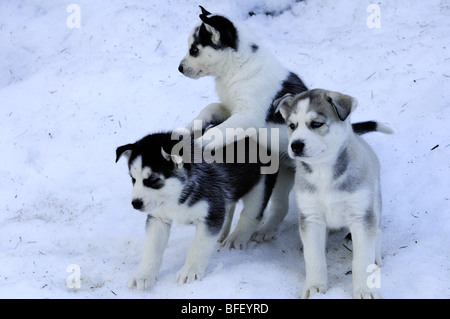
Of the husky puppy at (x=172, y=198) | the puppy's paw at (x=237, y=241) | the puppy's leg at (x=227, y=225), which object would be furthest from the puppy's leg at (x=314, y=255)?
the puppy's leg at (x=227, y=225)

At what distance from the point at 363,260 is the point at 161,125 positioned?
12.5ft

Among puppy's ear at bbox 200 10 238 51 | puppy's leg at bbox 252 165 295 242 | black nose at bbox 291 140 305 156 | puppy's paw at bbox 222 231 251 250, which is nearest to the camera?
black nose at bbox 291 140 305 156

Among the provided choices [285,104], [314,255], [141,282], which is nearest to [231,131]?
[285,104]

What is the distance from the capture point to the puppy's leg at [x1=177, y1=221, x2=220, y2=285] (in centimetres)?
519

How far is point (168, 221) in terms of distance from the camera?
5.40 metres

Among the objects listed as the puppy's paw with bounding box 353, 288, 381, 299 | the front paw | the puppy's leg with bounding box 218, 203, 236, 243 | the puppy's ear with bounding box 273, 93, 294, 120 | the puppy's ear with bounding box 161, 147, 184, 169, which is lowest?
the puppy's leg with bounding box 218, 203, 236, 243

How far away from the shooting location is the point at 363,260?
470 cm

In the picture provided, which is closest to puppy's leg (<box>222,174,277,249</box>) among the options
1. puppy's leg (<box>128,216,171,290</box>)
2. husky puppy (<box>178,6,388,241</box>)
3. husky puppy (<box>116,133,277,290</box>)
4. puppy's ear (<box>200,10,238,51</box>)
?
husky puppy (<box>178,6,388,241</box>)

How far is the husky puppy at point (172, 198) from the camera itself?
5062 millimetres

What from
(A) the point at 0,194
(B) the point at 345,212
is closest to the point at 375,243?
(B) the point at 345,212

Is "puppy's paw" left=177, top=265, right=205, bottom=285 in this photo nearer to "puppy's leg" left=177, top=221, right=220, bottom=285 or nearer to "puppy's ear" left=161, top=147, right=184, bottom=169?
"puppy's leg" left=177, top=221, right=220, bottom=285

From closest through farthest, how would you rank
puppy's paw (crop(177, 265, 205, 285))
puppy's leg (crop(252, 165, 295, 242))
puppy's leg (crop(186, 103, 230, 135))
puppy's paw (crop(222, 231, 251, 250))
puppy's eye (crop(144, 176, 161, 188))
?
1. puppy's eye (crop(144, 176, 161, 188))
2. puppy's paw (crop(177, 265, 205, 285))
3. puppy's paw (crop(222, 231, 251, 250))
4. puppy's leg (crop(186, 103, 230, 135))
5. puppy's leg (crop(252, 165, 295, 242))

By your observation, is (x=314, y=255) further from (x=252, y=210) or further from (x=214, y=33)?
(x=214, y=33)
